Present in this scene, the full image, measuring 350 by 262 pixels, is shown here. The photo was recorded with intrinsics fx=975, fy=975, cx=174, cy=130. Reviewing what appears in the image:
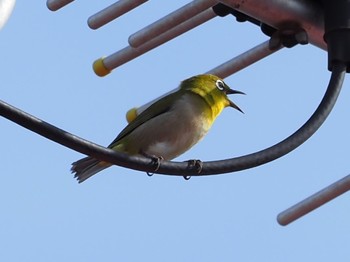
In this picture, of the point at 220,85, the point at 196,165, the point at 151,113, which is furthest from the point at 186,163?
the point at 220,85

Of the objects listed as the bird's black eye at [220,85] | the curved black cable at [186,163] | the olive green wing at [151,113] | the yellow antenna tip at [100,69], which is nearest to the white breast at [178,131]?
the olive green wing at [151,113]

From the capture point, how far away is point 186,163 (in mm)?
3080

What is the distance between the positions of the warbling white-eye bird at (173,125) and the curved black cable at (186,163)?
7.63ft

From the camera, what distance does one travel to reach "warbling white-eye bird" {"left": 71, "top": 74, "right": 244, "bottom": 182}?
19.2 ft

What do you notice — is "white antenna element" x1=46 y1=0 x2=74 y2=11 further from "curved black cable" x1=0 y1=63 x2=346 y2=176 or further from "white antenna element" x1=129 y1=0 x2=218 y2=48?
"curved black cable" x1=0 y1=63 x2=346 y2=176

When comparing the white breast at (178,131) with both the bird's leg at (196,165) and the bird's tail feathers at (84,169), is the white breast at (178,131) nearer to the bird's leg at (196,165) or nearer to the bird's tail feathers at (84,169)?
the bird's tail feathers at (84,169)

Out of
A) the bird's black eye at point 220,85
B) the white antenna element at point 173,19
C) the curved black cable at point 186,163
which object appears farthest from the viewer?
the bird's black eye at point 220,85

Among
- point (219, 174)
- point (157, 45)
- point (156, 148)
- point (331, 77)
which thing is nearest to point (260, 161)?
point (219, 174)

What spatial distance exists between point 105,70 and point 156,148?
1792 mm

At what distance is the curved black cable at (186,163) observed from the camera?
2477 mm

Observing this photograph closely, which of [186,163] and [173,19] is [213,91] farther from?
[186,163]

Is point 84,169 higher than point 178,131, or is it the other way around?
point 178,131

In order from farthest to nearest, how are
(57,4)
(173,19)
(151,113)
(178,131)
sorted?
(151,113) → (178,131) → (57,4) → (173,19)

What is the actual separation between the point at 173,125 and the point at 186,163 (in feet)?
9.50
